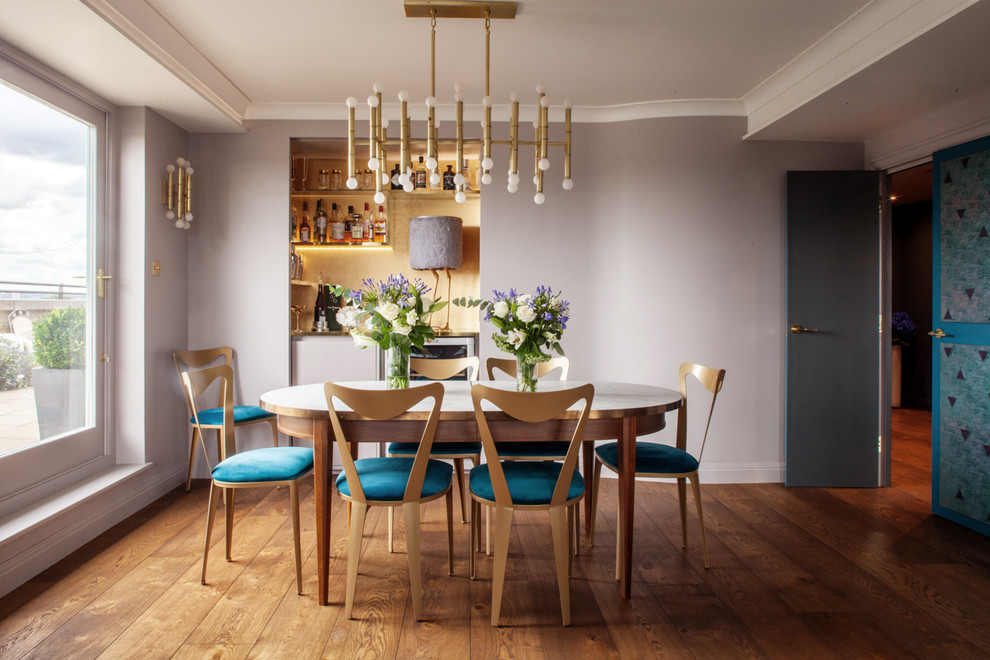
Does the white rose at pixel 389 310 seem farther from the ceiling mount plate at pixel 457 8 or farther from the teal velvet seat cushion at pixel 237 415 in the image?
the teal velvet seat cushion at pixel 237 415

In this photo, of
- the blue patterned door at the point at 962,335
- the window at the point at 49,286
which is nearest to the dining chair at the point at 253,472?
the window at the point at 49,286

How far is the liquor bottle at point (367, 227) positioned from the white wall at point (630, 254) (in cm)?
70

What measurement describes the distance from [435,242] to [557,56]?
4.99 ft

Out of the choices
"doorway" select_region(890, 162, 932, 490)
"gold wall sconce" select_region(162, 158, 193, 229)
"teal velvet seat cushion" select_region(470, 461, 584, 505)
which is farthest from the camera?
"doorway" select_region(890, 162, 932, 490)

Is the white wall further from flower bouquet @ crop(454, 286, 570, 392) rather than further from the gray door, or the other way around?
flower bouquet @ crop(454, 286, 570, 392)

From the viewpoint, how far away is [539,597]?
2344 millimetres

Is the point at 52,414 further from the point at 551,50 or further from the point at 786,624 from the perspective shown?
the point at 786,624

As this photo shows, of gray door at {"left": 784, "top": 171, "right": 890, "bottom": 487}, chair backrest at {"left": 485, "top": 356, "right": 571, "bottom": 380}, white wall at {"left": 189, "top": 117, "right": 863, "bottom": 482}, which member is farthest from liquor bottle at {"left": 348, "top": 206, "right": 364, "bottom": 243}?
gray door at {"left": 784, "top": 171, "right": 890, "bottom": 487}

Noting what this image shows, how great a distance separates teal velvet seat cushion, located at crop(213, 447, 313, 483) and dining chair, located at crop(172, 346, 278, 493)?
108 centimetres

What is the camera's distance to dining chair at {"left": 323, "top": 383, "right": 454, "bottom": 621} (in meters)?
2.08

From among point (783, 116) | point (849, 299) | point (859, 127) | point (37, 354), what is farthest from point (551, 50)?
point (37, 354)

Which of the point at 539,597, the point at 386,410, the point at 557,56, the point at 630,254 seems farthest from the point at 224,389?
the point at 630,254

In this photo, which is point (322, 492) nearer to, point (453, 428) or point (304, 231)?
point (453, 428)

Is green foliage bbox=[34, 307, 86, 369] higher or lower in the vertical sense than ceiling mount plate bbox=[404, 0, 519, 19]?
lower
